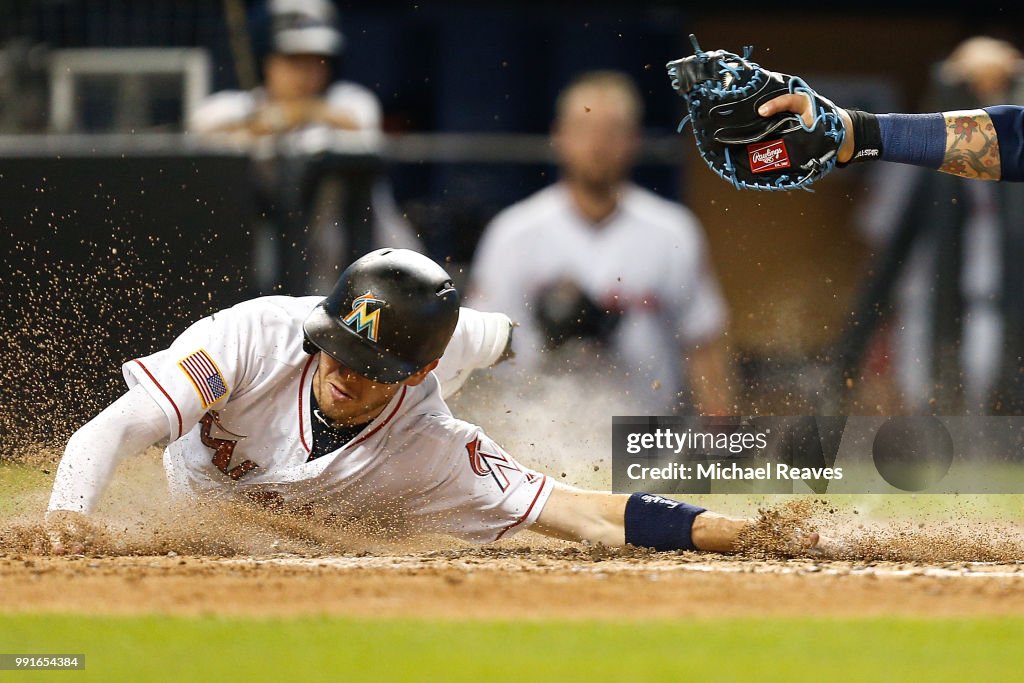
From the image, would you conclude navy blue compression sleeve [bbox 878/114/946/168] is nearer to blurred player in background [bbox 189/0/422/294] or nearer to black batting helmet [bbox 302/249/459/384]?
black batting helmet [bbox 302/249/459/384]

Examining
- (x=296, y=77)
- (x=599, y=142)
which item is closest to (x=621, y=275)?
→ (x=599, y=142)

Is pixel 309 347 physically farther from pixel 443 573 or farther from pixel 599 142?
pixel 599 142

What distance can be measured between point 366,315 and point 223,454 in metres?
0.86

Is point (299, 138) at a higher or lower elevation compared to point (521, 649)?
higher

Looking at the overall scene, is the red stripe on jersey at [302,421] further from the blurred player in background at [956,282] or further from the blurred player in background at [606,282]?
the blurred player in background at [956,282]

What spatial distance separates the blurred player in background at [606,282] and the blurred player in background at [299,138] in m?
0.88

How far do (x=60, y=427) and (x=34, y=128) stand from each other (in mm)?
3237

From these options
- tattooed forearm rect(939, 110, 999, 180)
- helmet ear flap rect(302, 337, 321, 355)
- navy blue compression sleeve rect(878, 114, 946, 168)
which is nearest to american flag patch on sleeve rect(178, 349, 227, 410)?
helmet ear flap rect(302, 337, 321, 355)

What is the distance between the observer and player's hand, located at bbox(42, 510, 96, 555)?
17.0 ft

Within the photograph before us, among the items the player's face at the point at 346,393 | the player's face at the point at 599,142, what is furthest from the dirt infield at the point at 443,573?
the player's face at the point at 599,142

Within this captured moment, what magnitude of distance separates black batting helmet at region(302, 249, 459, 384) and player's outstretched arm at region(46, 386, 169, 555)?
2.14 feet

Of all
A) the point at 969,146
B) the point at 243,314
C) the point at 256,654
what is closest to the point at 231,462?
the point at 243,314

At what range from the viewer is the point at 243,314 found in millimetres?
5562

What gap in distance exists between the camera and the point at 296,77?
9.37 m
